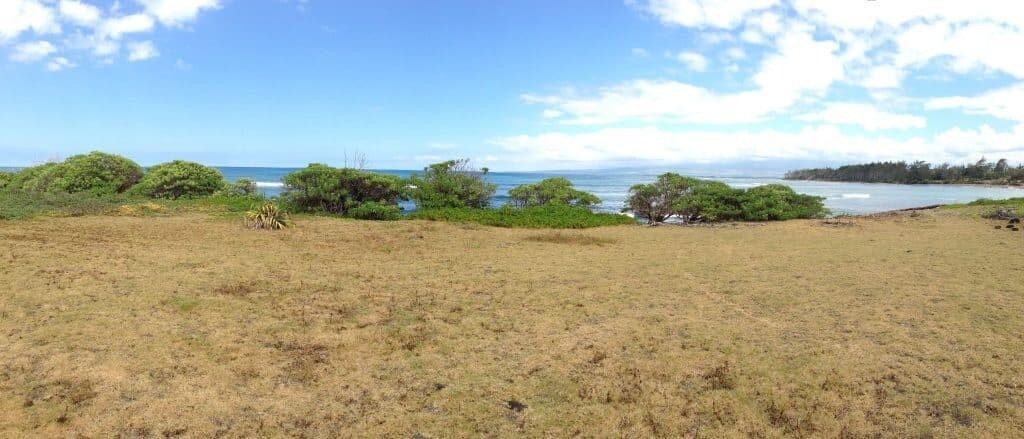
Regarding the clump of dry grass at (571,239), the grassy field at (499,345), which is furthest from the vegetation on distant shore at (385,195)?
the grassy field at (499,345)

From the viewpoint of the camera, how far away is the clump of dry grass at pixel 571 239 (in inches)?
388

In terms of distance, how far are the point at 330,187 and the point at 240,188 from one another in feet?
22.6

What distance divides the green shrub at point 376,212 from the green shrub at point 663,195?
7425 mm

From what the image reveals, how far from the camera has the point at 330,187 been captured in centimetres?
1352

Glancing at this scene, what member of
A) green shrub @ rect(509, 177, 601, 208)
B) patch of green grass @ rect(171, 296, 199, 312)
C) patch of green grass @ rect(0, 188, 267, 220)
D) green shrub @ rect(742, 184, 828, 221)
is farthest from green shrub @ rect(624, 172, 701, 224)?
patch of green grass @ rect(171, 296, 199, 312)

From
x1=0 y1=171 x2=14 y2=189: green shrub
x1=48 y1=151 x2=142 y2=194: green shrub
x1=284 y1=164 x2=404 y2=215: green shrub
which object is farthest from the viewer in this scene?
x1=0 y1=171 x2=14 y2=189: green shrub

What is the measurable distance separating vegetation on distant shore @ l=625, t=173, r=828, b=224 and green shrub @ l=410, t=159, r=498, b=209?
481 centimetres

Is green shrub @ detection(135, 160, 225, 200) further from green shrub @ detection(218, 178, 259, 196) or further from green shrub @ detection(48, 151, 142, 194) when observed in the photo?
green shrub @ detection(48, 151, 142, 194)

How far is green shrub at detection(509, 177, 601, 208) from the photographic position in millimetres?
16094

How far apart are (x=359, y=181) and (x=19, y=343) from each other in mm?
10693

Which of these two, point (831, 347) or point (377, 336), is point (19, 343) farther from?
point (831, 347)

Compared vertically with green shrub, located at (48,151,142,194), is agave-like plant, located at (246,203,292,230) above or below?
below

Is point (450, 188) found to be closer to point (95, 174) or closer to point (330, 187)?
point (330, 187)

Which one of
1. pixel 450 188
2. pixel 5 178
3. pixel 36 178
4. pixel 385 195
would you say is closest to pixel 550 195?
pixel 450 188
